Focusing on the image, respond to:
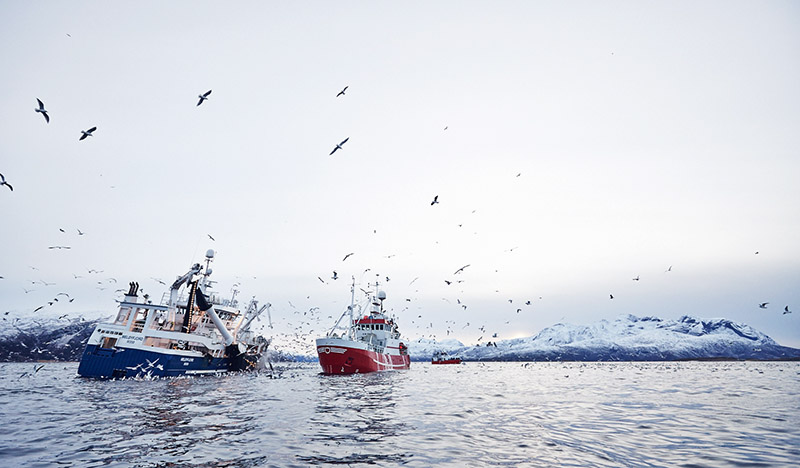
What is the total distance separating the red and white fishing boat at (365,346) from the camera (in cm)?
4984

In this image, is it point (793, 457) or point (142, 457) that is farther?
point (793, 457)

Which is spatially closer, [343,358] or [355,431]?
[355,431]

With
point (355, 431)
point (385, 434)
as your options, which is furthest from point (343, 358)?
point (385, 434)

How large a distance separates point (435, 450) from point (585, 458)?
4.10m

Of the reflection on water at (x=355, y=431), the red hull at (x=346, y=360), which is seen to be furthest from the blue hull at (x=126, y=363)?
the reflection on water at (x=355, y=431)

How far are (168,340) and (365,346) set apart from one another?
24.9 metres

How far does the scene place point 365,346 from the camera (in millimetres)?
52469

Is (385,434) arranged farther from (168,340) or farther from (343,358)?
(168,340)

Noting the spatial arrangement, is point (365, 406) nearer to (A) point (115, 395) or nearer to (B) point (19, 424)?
(B) point (19, 424)

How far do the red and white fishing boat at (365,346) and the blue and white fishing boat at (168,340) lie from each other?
1450 cm

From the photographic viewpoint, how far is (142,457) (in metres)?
9.79

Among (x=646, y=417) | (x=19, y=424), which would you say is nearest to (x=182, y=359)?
(x=19, y=424)

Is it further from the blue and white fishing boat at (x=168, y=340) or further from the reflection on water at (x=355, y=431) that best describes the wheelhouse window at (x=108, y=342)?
the reflection on water at (x=355, y=431)

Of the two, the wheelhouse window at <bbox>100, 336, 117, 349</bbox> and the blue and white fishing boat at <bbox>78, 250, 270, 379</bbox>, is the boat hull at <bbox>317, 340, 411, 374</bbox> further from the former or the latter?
the wheelhouse window at <bbox>100, 336, 117, 349</bbox>
